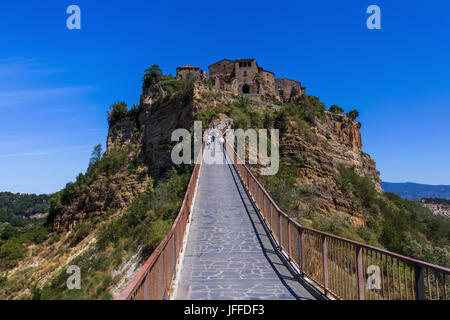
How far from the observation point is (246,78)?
62.5 meters

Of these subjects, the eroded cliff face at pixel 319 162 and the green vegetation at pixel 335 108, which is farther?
the green vegetation at pixel 335 108

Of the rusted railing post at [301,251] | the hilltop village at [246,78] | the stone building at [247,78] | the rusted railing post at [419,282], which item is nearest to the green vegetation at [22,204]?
the hilltop village at [246,78]

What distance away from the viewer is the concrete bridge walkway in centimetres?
589

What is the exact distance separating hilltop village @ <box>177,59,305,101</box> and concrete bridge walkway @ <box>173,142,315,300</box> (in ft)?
153

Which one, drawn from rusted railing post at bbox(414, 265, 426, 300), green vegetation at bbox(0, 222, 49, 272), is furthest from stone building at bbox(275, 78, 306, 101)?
rusted railing post at bbox(414, 265, 426, 300)

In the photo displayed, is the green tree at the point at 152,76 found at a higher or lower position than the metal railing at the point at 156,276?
higher

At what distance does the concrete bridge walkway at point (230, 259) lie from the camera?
19.3 feet

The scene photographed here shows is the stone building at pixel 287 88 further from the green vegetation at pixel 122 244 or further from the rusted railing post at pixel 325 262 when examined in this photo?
the rusted railing post at pixel 325 262

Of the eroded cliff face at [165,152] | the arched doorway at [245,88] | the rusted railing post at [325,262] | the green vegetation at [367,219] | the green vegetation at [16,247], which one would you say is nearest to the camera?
the rusted railing post at [325,262]

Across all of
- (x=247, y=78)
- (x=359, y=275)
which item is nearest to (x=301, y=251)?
(x=359, y=275)

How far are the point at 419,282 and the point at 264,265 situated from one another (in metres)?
4.18

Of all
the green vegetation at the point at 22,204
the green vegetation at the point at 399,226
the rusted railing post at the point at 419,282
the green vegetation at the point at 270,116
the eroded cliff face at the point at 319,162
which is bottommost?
the green vegetation at the point at 22,204

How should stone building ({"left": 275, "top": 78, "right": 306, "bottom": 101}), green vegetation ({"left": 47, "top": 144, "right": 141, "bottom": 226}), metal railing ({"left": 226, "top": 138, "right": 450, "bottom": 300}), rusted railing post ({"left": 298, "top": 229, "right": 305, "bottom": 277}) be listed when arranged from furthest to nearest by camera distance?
stone building ({"left": 275, "top": 78, "right": 306, "bottom": 101}) < green vegetation ({"left": 47, "top": 144, "right": 141, "bottom": 226}) < rusted railing post ({"left": 298, "top": 229, "right": 305, "bottom": 277}) < metal railing ({"left": 226, "top": 138, "right": 450, "bottom": 300})

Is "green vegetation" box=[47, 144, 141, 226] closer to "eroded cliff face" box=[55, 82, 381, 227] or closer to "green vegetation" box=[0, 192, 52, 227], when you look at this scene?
"eroded cliff face" box=[55, 82, 381, 227]
